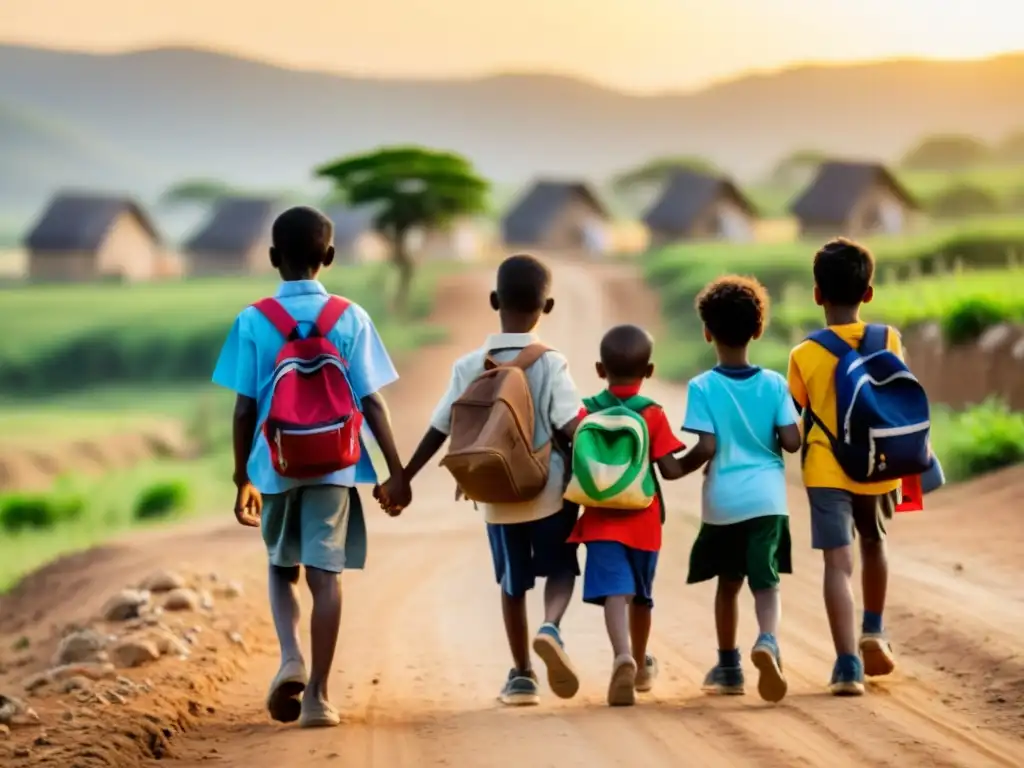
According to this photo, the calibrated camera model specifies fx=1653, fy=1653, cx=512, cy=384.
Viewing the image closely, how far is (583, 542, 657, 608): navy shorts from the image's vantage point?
21.5ft

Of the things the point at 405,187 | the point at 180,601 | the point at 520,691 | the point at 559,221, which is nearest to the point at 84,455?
A: the point at 405,187

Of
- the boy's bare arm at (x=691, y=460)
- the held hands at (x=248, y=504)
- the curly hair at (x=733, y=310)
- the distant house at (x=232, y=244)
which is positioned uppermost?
the distant house at (x=232, y=244)

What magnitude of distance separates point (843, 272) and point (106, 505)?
1719 cm

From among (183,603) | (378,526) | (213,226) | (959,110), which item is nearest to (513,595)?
(183,603)

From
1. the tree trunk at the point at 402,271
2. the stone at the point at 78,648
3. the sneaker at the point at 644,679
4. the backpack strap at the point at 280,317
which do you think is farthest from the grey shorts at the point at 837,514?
the tree trunk at the point at 402,271

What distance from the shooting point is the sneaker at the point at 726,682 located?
6867mm

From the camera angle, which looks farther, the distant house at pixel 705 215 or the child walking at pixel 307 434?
the distant house at pixel 705 215

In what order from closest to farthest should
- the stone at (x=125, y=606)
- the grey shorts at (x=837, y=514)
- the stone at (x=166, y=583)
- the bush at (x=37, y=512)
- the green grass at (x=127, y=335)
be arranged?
the grey shorts at (x=837, y=514) < the stone at (x=125, y=606) < the stone at (x=166, y=583) < the bush at (x=37, y=512) < the green grass at (x=127, y=335)

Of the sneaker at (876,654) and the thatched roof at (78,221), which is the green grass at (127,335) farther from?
the sneaker at (876,654)

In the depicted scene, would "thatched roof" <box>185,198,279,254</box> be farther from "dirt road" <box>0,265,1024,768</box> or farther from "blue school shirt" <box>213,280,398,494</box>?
"blue school shirt" <box>213,280,398,494</box>

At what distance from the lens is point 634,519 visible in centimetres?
664

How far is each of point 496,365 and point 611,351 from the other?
1.53ft

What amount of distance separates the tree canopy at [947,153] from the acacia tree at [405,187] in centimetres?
4819

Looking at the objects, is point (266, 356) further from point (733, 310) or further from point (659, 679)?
point (659, 679)
